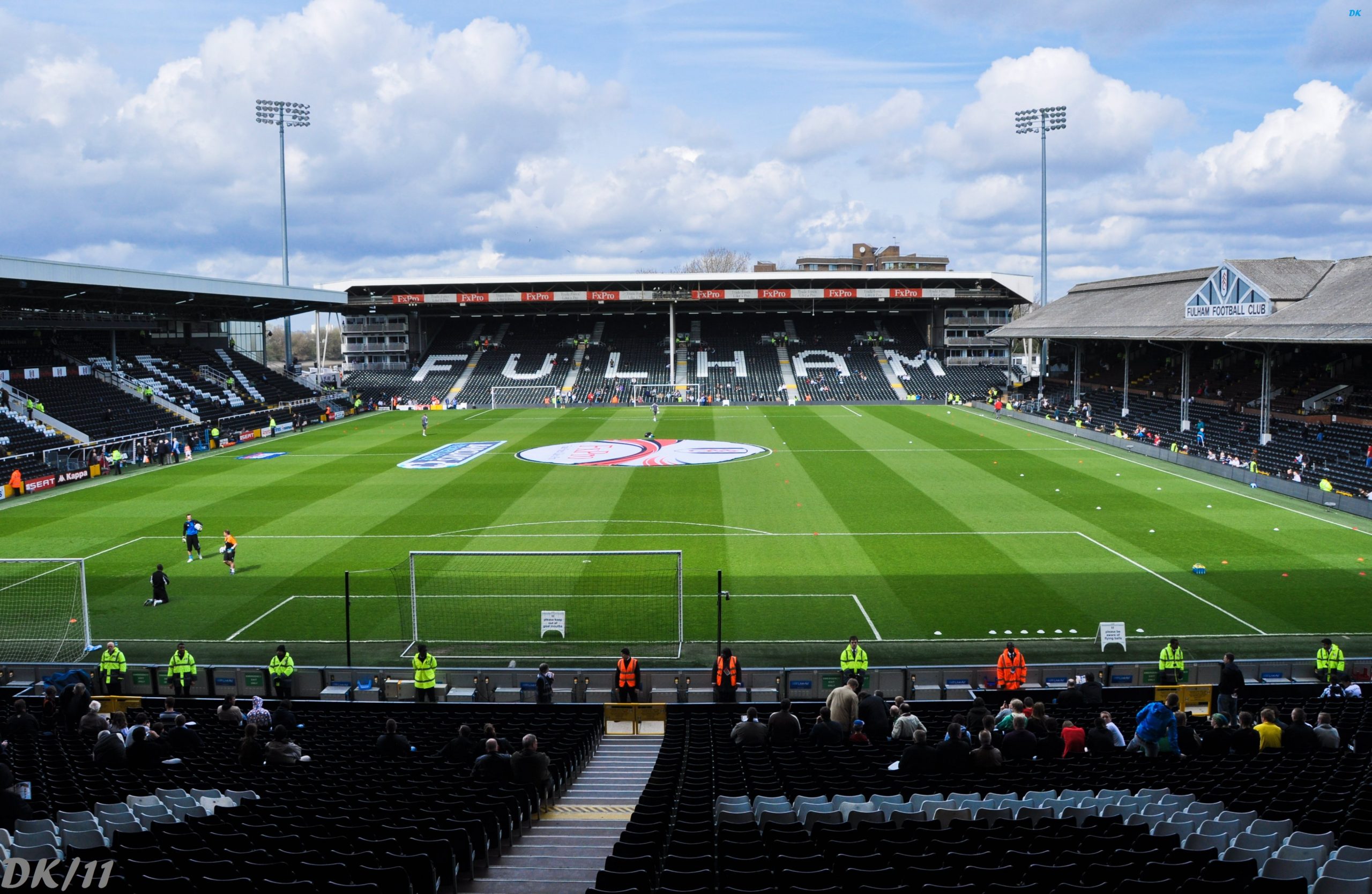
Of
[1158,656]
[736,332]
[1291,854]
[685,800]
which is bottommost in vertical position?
[1158,656]

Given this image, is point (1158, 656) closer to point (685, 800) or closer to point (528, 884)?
point (685, 800)

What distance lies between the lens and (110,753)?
36.7ft

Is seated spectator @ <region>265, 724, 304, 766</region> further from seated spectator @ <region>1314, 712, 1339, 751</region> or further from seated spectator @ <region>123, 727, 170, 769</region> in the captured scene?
seated spectator @ <region>1314, 712, 1339, 751</region>

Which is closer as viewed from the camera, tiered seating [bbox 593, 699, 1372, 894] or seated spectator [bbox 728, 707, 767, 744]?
tiered seating [bbox 593, 699, 1372, 894]

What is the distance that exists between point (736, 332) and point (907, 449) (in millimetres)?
45996

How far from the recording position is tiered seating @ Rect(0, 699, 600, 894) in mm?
6500

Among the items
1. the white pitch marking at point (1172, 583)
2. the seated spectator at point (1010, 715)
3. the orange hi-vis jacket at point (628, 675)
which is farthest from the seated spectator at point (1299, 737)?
the white pitch marking at point (1172, 583)

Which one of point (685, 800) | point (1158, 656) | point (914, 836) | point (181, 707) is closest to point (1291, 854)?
point (914, 836)

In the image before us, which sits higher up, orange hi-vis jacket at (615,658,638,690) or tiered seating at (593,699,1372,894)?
tiered seating at (593,699,1372,894)

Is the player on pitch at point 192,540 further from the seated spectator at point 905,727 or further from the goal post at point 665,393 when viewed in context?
the goal post at point 665,393

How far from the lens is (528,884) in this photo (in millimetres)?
7906

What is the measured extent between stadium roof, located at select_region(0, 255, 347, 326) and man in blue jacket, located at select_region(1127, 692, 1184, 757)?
140ft

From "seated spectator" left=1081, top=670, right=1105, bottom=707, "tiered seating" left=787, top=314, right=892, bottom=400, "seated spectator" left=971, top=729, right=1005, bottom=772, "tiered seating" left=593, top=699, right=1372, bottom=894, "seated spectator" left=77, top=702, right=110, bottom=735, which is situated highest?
"tiered seating" left=787, top=314, right=892, bottom=400

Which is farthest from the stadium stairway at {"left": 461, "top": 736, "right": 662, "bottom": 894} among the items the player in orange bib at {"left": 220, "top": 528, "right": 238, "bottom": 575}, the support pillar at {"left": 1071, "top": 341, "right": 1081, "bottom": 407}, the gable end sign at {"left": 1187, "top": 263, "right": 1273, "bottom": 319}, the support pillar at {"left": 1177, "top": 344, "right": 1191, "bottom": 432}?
the support pillar at {"left": 1071, "top": 341, "right": 1081, "bottom": 407}
